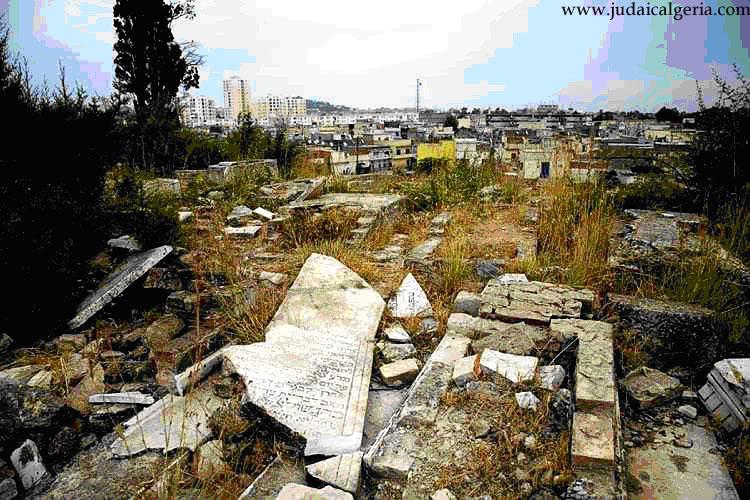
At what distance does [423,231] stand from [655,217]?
2533mm

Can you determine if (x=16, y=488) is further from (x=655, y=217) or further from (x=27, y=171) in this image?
(x=655, y=217)

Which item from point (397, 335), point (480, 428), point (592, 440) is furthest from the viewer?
point (397, 335)

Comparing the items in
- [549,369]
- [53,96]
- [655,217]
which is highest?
[53,96]

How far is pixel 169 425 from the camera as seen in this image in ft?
Result: 7.80

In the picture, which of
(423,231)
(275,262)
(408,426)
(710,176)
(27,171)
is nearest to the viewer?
(408,426)

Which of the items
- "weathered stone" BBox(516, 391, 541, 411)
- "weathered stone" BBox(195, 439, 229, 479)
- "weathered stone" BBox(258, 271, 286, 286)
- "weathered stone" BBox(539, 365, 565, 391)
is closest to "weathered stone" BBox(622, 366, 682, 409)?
"weathered stone" BBox(539, 365, 565, 391)

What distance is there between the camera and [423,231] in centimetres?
591

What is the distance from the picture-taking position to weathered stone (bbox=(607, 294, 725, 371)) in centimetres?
292

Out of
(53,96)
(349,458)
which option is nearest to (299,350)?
(349,458)

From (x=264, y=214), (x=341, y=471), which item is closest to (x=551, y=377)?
(x=341, y=471)

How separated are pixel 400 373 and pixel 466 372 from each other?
46 centimetres

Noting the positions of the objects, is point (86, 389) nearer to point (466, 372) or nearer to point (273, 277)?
point (273, 277)

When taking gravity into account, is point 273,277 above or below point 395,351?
above

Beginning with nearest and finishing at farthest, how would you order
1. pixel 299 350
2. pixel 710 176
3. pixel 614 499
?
pixel 614 499 < pixel 299 350 < pixel 710 176
